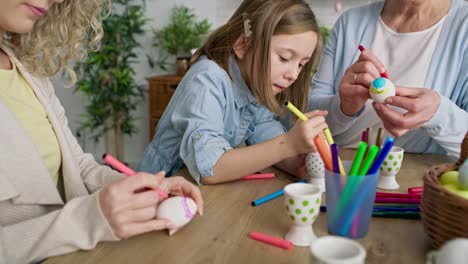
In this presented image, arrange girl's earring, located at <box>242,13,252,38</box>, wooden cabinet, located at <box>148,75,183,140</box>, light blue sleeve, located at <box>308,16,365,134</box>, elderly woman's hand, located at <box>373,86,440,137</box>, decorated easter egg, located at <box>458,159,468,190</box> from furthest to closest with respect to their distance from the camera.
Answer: wooden cabinet, located at <box>148,75,183,140</box> < light blue sleeve, located at <box>308,16,365,134</box> < girl's earring, located at <box>242,13,252,38</box> < elderly woman's hand, located at <box>373,86,440,137</box> < decorated easter egg, located at <box>458,159,468,190</box>

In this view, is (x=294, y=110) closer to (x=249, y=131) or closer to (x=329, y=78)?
(x=249, y=131)

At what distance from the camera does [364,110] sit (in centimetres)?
137

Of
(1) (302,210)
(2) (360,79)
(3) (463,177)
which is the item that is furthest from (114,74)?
(3) (463,177)

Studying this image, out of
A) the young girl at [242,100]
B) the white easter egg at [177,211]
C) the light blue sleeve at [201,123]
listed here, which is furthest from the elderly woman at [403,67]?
the white easter egg at [177,211]

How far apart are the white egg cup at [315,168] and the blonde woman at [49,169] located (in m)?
0.28

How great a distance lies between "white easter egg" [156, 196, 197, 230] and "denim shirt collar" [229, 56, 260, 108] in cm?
59

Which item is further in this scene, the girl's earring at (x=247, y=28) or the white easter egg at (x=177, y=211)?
the girl's earring at (x=247, y=28)

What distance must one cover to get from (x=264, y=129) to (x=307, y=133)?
50cm

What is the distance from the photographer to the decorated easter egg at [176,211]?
28.8 inches

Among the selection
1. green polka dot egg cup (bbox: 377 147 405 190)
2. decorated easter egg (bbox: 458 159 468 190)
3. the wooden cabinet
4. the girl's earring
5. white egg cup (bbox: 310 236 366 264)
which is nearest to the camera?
white egg cup (bbox: 310 236 366 264)

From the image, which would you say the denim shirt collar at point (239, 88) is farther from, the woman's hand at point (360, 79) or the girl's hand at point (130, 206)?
the girl's hand at point (130, 206)

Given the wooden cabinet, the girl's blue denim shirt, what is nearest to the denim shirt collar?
the girl's blue denim shirt

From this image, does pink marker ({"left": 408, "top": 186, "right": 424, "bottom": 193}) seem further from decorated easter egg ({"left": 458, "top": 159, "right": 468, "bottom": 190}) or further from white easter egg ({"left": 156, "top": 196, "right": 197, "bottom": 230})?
white easter egg ({"left": 156, "top": 196, "right": 197, "bottom": 230})

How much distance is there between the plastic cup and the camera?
683 millimetres
